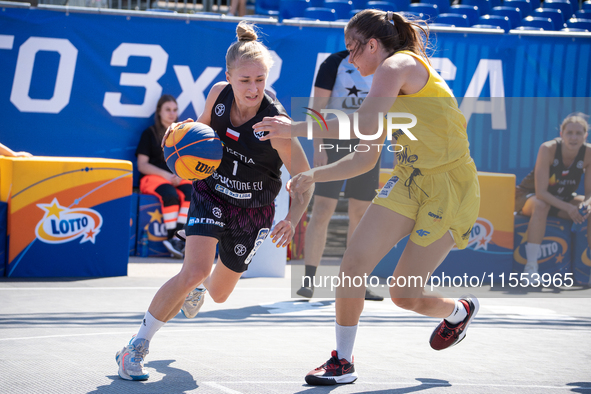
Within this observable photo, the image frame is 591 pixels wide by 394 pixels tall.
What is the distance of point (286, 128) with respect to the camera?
2973 millimetres

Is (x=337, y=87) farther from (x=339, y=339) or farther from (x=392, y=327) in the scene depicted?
(x=339, y=339)

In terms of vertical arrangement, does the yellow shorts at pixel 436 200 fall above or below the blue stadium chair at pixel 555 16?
below

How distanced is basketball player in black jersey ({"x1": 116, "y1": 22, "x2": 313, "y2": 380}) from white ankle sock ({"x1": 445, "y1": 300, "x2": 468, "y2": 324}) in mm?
1025

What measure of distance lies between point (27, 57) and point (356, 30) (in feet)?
19.3

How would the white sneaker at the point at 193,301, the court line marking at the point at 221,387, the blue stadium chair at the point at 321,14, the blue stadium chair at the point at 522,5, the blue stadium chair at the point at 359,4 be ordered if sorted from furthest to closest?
the blue stadium chair at the point at 522,5
the blue stadium chair at the point at 359,4
the blue stadium chair at the point at 321,14
the white sneaker at the point at 193,301
the court line marking at the point at 221,387

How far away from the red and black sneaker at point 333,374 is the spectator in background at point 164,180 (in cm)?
433

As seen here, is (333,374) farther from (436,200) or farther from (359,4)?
(359,4)

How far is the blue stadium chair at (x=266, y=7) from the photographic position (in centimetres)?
1017

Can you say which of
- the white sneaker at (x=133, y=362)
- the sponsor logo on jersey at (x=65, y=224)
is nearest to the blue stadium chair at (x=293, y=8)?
the sponsor logo on jersey at (x=65, y=224)

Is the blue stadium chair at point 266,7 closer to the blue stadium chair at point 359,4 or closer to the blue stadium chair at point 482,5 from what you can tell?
the blue stadium chair at point 359,4

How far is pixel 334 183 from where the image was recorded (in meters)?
5.32

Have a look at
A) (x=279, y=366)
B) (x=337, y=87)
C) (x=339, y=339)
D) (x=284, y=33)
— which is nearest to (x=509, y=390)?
(x=339, y=339)

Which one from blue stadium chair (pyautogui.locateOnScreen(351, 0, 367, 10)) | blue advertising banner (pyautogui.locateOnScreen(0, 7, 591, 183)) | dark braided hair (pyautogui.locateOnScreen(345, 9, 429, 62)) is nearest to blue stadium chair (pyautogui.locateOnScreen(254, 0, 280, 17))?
blue stadium chair (pyautogui.locateOnScreen(351, 0, 367, 10))

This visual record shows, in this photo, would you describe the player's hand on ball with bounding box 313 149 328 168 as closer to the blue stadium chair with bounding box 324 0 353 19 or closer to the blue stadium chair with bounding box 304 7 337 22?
the blue stadium chair with bounding box 304 7 337 22
